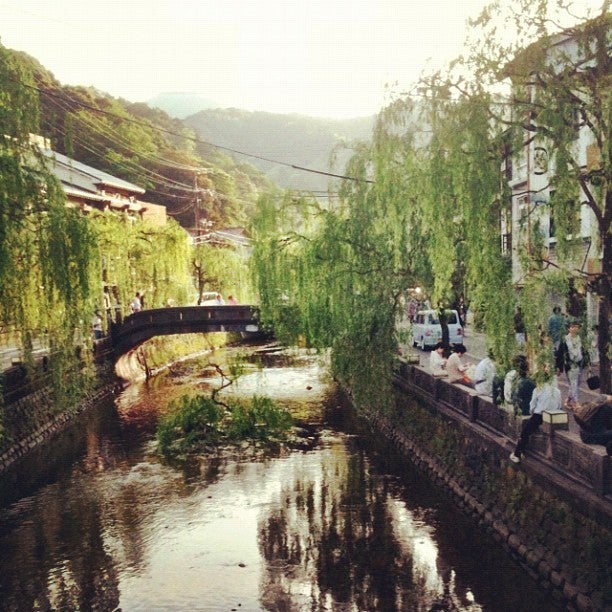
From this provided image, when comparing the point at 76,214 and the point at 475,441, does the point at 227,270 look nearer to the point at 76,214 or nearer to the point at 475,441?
the point at 76,214

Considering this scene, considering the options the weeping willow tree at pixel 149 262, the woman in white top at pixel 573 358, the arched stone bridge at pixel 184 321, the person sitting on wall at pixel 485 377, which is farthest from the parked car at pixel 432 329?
the woman in white top at pixel 573 358

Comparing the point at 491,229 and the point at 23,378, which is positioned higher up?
the point at 491,229

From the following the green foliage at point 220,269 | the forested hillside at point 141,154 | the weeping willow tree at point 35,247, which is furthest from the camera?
the forested hillside at point 141,154

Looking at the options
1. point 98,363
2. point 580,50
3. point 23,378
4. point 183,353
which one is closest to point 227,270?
point 183,353

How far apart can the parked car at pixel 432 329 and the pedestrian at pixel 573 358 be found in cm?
1454

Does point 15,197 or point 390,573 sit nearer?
point 390,573

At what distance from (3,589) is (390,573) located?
7103 millimetres

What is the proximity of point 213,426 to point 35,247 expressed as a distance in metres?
9.18

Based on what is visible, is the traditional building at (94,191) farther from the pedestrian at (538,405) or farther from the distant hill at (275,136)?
the distant hill at (275,136)

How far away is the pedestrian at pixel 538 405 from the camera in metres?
12.6

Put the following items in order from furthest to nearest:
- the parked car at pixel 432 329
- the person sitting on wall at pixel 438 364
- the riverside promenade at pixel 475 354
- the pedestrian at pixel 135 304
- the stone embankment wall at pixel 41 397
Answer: the pedestrian at pixel 135 304 < the parked car at pixel 432 329 < the stone embankment wall at pixel 41 397 < the person sitting on wall at pixel 438 364 < the riverside promenade at pixel 475 354

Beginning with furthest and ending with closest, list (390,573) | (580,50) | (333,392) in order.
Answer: (333,392), (390,573), (580,50)

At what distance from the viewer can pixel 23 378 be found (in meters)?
23.4

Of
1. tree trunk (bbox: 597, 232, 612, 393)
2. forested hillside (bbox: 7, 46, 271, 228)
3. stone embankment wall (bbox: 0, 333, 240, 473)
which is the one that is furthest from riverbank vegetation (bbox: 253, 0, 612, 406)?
forested hillside (bbox: 7, 46, 271, 228)
